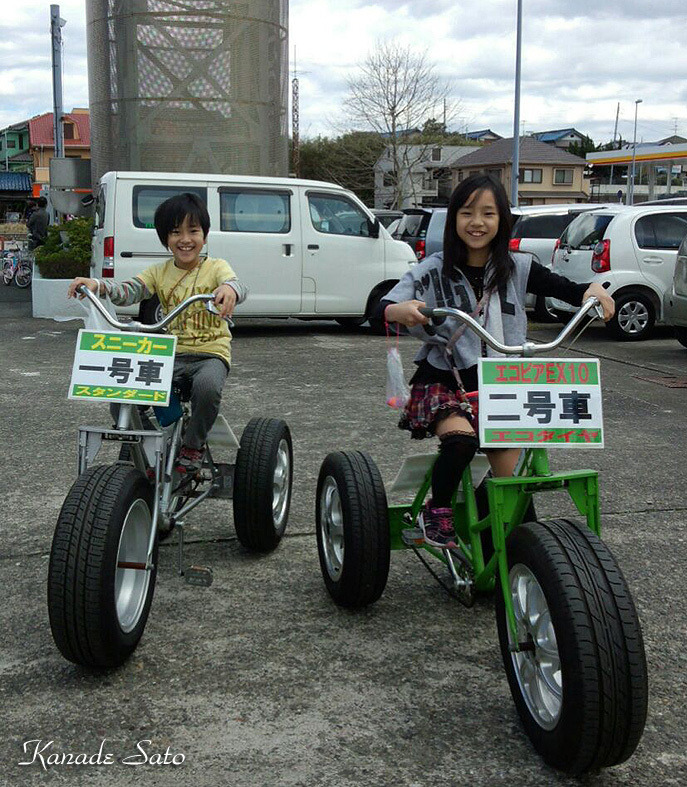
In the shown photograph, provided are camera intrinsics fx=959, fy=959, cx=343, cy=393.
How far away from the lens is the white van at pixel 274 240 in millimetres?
11375

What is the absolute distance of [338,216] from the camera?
12273 mm

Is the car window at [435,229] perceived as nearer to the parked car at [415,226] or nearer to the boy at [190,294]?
the parked car at [415,226]

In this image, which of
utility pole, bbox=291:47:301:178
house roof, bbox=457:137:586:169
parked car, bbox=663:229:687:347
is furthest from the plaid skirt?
house roof, bbox=457:137:586:169

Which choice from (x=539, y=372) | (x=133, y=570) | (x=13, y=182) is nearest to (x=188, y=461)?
(x=133, y=570)

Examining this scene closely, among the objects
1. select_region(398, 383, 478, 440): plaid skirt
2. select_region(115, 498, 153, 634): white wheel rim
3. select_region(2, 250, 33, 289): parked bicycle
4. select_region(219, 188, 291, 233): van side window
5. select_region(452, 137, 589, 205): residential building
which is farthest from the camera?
select_region(452, 137, 589, 205): residential building

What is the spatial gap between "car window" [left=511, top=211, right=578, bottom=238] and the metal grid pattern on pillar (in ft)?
14.2

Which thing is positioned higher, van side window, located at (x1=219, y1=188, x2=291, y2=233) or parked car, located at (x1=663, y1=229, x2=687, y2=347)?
van side window, located at (x1=219, y1=188, x2=291, y2=233)

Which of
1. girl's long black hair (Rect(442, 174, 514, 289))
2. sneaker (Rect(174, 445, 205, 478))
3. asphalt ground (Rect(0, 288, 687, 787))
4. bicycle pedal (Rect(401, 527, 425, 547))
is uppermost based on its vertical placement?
girl's long black hair (Rect(442, 174, 514, 289))

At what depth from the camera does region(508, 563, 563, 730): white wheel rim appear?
2631mm

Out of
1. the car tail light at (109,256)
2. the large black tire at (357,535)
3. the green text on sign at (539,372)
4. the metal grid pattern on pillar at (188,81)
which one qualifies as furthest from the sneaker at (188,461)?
the metal grid pattern on pillar at (188,81)

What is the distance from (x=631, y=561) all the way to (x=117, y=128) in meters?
13.5

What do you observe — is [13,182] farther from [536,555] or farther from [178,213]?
[536,555]

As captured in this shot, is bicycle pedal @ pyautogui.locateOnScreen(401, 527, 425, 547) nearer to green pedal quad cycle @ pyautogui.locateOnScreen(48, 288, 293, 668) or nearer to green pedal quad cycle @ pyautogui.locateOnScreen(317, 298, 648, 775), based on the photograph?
green pedal quad cycle @ pyautogui.locateOnScreen(317, 298, 648, 775)

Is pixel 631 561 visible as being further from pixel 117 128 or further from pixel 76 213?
pixel 76 213
